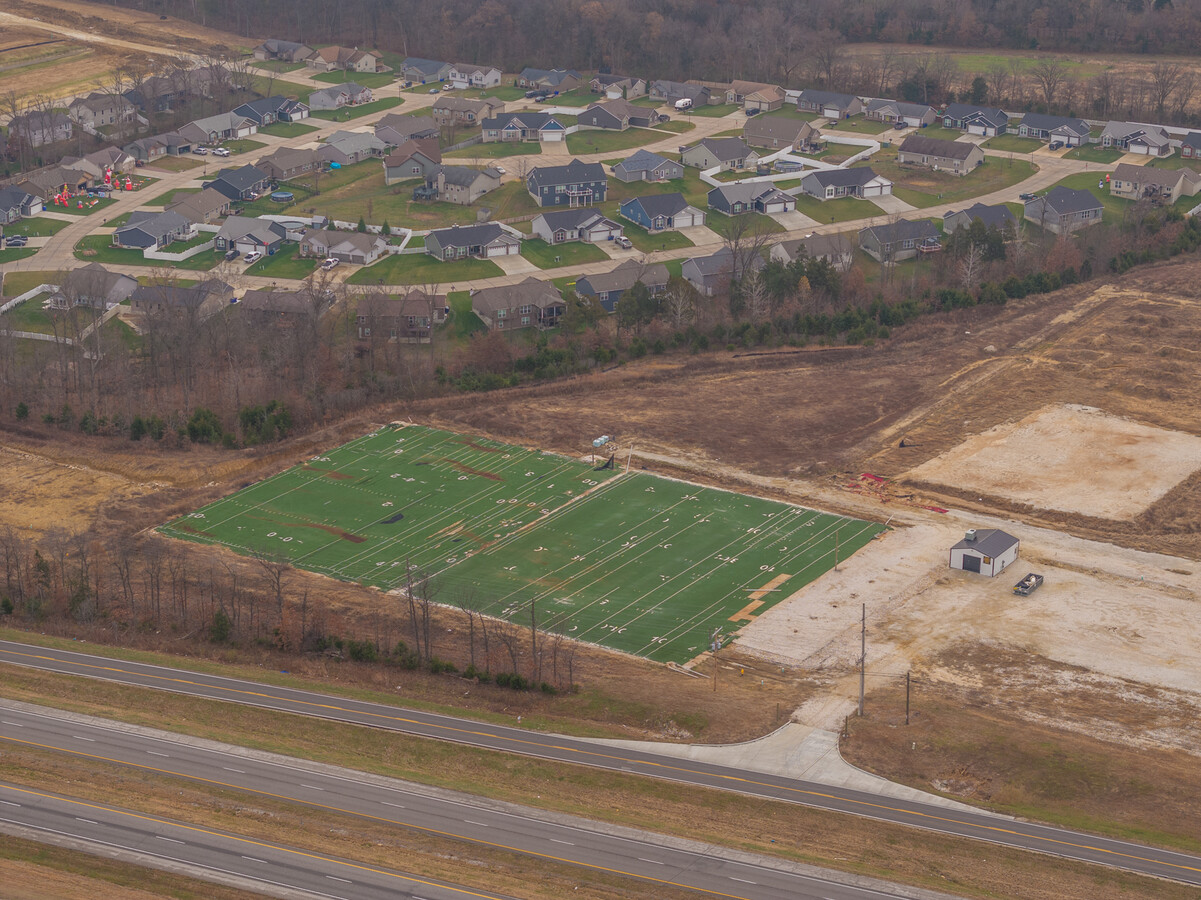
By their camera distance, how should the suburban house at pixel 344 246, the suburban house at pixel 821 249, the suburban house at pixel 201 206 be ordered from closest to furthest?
the suburban house at pixel 821 249, the suburban house at pixel 344 246, the suburban house at pixel 201 206

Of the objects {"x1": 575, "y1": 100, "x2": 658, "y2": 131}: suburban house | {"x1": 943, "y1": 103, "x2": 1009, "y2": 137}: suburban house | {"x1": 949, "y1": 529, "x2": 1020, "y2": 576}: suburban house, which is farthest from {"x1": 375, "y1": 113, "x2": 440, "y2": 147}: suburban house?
{"x1": 949, "y1": 529, "x2": 1020, "y2": 576}: suburban house

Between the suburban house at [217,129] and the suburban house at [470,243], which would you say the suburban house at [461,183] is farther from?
the suburban house at [217,129]

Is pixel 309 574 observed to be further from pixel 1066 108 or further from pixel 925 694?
pixel 1066 108

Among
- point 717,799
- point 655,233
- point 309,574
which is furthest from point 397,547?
point 655,233

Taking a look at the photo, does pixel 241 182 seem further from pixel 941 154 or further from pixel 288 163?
pixel 941 154

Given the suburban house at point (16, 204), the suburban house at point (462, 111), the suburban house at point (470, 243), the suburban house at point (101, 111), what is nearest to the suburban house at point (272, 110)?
the suburban house at point (101, 111)

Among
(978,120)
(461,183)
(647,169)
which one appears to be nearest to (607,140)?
(647,169)

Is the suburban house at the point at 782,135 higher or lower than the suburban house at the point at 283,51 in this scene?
lower

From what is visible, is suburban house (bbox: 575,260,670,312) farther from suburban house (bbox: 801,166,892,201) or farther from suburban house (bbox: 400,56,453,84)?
suburban house (bbox: 400,56,453,84)
